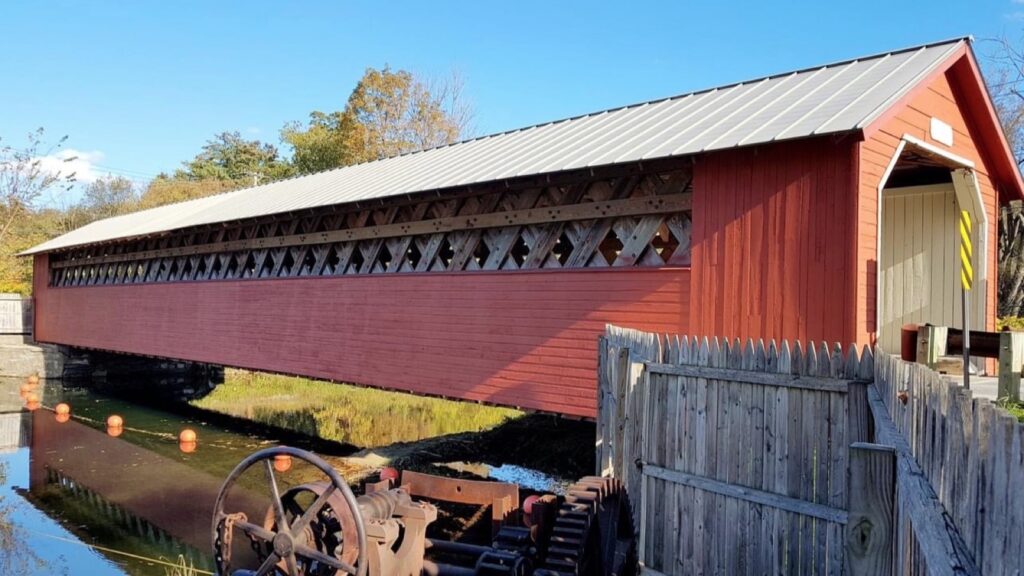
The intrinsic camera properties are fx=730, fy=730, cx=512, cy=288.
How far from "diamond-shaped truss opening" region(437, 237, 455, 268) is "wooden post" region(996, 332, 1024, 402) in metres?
6.69

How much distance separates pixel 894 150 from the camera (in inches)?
291

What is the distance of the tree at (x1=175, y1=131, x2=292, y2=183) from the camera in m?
56.5

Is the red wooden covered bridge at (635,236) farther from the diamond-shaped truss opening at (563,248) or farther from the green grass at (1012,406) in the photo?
the green grass at (1012,406)

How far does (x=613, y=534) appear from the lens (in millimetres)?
5344

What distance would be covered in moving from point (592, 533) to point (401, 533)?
134cm

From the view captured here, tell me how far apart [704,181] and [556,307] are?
7.54ft

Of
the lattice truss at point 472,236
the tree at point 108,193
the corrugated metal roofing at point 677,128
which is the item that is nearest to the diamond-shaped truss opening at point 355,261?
the lattice truss at point 472,236

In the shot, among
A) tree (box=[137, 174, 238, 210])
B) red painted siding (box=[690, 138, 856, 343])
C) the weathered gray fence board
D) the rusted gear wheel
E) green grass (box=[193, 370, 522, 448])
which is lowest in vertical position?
green grass (box=[193, 370, 522, 448])

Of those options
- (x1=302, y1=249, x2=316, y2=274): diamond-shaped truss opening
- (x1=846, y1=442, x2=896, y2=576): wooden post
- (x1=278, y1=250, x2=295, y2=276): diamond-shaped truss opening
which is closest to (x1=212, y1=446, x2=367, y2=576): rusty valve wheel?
(x1=846, y1=442, x2=896, y2=576): wooden post

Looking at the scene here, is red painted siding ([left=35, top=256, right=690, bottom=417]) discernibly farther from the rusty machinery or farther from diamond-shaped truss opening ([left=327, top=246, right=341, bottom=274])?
the rusty machinery

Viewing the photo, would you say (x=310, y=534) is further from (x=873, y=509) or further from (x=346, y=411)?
(x=346, y=411)

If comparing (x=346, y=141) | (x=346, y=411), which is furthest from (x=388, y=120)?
(x=346, y=411)

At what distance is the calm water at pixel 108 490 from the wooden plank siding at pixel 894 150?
7550 mm

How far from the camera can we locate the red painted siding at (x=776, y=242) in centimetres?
673
